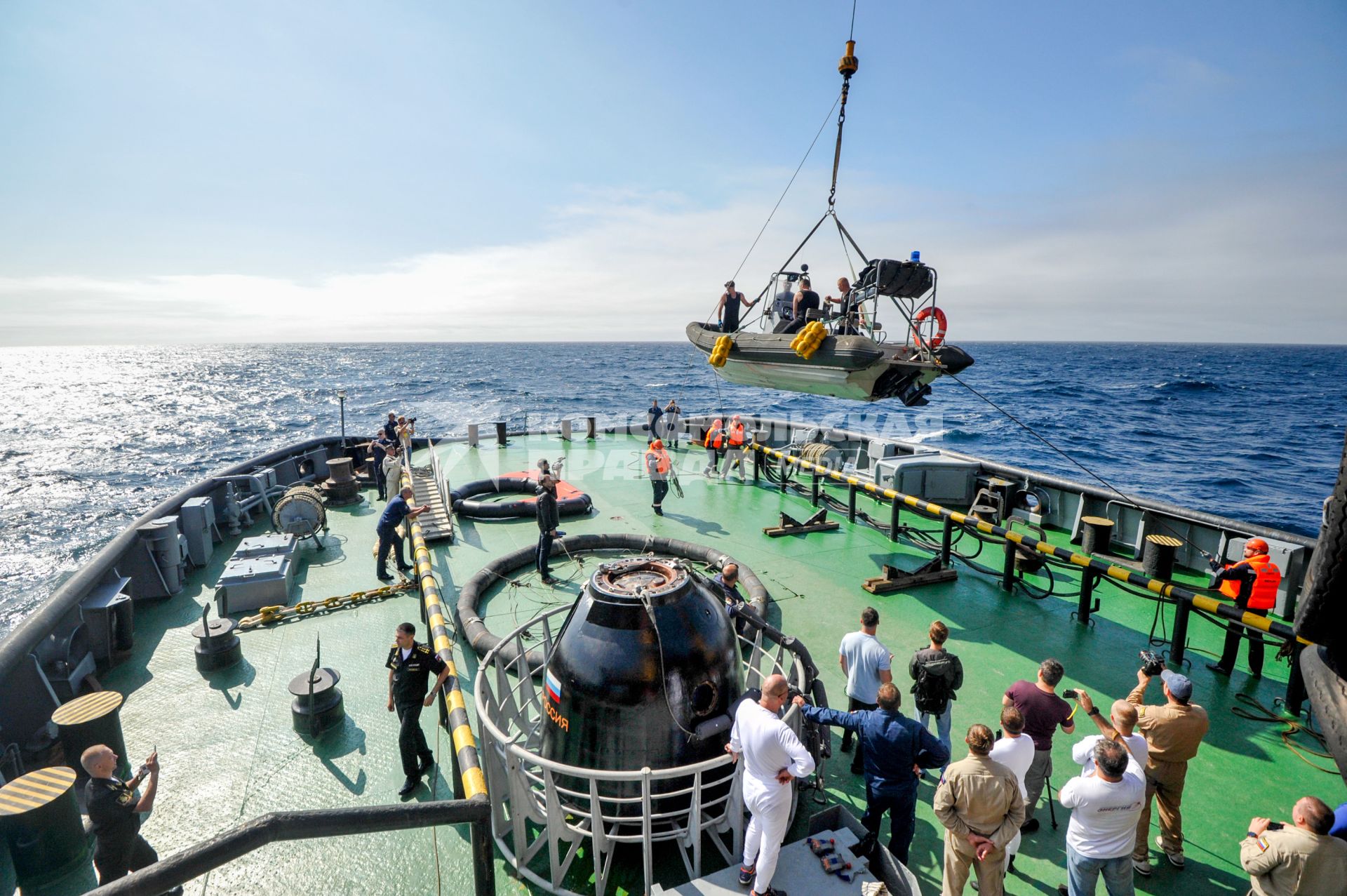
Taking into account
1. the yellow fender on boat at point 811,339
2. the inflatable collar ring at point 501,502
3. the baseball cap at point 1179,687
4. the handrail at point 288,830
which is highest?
the yellow fender on boat at point 811,339

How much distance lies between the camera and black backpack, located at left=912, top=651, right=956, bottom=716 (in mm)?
5781

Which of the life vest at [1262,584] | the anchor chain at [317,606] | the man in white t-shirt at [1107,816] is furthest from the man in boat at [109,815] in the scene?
the life vest at [1262,584]

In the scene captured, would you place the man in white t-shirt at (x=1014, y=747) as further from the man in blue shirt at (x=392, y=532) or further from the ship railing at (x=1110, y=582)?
the man in blue shirt at (x=392, y=532)

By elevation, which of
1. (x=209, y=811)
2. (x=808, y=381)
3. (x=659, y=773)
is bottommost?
(x=209, y=811)

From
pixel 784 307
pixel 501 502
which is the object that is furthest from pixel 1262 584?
pixel 501 502

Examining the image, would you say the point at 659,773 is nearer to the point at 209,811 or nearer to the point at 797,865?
the point at 797,865

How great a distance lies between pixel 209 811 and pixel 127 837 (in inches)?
65.3

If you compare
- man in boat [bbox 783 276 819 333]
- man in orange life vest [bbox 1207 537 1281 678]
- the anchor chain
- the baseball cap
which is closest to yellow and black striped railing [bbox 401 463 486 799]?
the anchor chain

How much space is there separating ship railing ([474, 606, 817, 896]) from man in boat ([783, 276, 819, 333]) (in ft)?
27.5

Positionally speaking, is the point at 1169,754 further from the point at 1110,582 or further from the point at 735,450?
the point at 735,450

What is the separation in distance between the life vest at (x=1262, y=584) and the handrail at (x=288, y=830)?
396 inches

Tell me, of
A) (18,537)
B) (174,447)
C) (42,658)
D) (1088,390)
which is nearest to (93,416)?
(174,447)

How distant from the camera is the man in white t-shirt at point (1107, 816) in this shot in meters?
4.30

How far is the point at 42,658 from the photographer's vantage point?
23.6 feet
